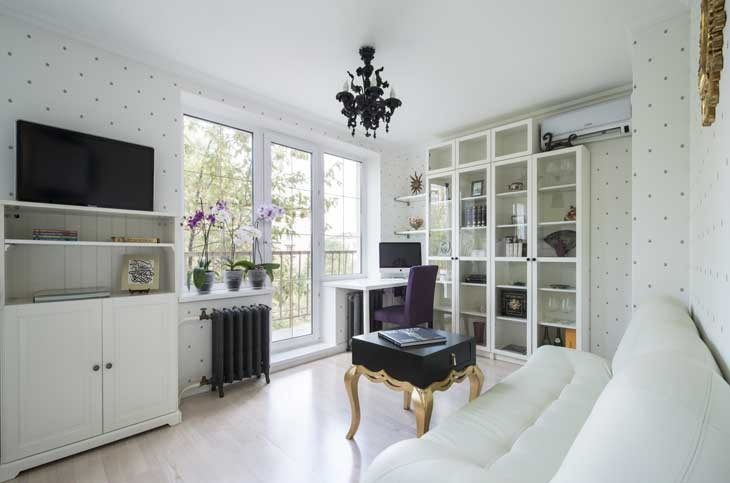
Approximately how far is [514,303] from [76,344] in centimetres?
361

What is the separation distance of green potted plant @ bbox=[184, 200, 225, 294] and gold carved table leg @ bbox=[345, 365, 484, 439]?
1.51 metres

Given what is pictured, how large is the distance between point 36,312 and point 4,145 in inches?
39.6

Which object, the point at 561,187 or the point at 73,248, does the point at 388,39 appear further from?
the point at 73,248

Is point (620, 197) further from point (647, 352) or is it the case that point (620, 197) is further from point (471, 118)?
point (647, 352)

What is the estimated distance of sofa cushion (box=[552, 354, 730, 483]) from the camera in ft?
1.65

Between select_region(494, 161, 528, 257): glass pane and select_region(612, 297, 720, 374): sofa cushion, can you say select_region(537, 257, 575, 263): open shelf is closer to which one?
select_region(494, 161, 528, 257): glass pane

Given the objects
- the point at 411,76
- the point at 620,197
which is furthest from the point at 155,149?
the point at 620,197

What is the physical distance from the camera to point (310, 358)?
3562 mm

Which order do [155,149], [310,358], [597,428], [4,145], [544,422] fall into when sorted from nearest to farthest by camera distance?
[597,428]
[544,422]
[4,145]
[155,149]
[310,358]

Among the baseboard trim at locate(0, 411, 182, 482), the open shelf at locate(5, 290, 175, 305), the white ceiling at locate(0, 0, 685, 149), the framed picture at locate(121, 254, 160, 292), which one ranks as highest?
the white ceiling at locate(0, 0, 685, 149)

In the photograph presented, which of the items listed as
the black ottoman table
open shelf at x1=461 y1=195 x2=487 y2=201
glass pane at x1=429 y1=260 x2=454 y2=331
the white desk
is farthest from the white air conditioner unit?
the black ottoman table

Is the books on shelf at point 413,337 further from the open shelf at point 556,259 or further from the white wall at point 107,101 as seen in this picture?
the open shelf at point 556,259

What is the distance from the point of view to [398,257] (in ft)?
13.9

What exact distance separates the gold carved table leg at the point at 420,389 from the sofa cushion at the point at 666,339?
76 centimetres
